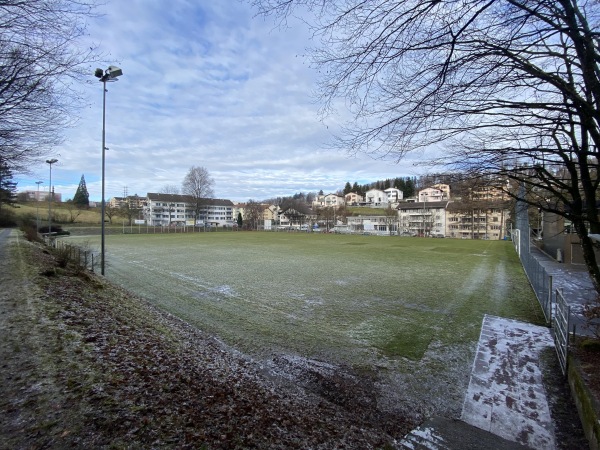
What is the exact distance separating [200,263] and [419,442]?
18.6 m

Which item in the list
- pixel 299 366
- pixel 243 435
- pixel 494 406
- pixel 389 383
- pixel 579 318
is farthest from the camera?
pixel 579 318

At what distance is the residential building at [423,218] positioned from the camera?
263 ft

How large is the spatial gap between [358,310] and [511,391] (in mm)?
5136

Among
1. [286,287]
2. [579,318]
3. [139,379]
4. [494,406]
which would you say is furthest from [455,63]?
[286,287]

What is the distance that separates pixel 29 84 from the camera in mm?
5703

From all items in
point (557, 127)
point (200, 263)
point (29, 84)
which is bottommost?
point (200, 263)

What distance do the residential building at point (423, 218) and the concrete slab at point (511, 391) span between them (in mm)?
74712

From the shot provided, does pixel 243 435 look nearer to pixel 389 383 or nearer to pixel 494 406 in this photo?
pixel 389 383

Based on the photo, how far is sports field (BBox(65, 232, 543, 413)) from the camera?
6.27 meters

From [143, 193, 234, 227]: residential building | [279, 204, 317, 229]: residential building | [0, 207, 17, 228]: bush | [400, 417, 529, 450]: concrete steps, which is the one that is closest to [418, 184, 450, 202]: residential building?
[400, 417, 529, 450]: concrete steps

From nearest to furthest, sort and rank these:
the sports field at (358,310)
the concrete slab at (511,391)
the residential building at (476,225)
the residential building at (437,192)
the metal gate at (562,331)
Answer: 1. the concrete slab at (511,391)
2. the metal gate at (562,331)
3. the residential building at (437,192)
4. the sports field at (358,310)
5. the residential building at (476,225)

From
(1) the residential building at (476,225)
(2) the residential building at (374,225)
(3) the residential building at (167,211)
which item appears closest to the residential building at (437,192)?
(1) the residential building at (476,225)

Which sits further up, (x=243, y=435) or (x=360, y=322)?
(x=243, y=435)

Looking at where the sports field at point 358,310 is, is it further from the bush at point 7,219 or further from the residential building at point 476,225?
the residential building at point 476,225
